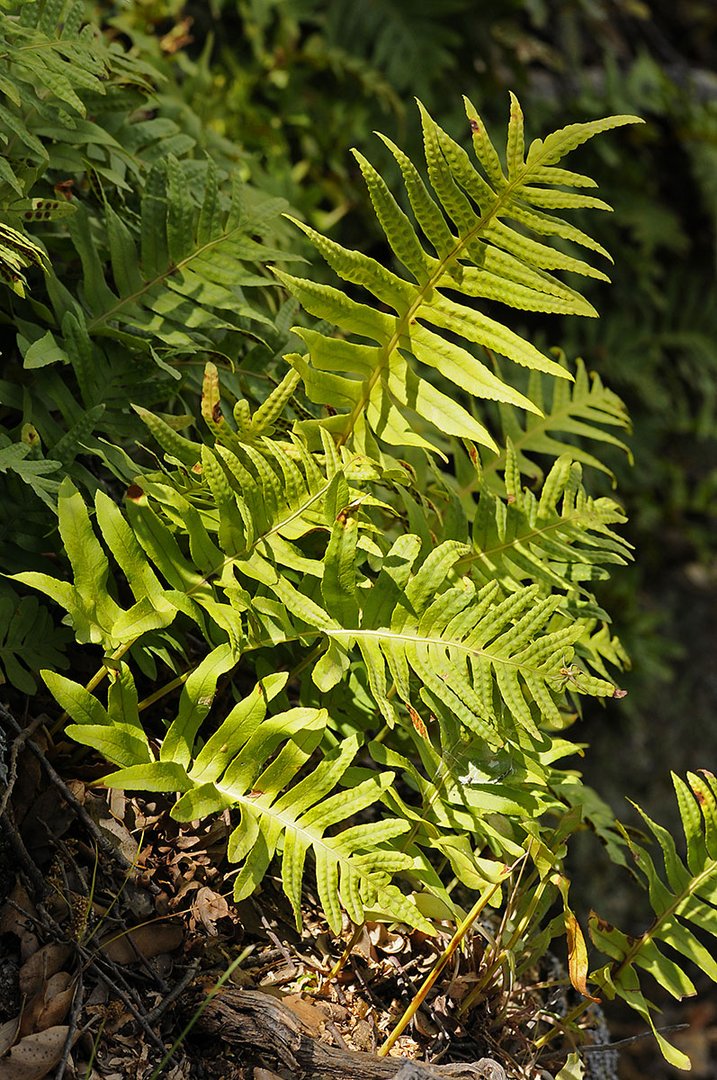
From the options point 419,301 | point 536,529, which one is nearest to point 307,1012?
point 536,529

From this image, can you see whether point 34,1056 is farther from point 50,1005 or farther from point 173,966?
point 173,966

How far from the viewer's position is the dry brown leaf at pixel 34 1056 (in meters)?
1.32

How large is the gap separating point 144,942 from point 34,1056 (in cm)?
24

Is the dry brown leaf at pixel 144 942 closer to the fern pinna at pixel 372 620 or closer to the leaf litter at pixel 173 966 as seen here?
the leaf litter at pixel 173 966

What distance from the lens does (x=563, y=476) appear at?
1.82m

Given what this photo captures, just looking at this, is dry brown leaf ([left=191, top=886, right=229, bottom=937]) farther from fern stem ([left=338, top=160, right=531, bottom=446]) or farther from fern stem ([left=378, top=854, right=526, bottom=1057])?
fern stem ([left=338, top=160, right=531, bottom=446])

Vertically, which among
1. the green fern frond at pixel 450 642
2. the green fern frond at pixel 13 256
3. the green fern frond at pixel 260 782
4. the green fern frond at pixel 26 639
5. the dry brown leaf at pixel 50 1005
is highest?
the green fern frond at pixel 13 256

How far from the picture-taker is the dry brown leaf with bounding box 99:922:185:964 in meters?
1.51

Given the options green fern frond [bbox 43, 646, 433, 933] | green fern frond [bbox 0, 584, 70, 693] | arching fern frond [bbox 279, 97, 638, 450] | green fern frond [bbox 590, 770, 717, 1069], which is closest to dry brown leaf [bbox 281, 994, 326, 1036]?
green fern frond [bbox 43, 646, 433, 933]

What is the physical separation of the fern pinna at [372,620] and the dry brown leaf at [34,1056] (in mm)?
321

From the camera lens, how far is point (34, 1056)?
1342 millimetres

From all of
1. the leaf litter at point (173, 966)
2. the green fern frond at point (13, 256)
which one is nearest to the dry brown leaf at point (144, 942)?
the leaf litter at point (173, 966)

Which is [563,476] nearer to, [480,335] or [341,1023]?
[480,335]

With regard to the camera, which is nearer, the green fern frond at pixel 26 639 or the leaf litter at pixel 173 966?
the leaf litter at pixel 173 966
